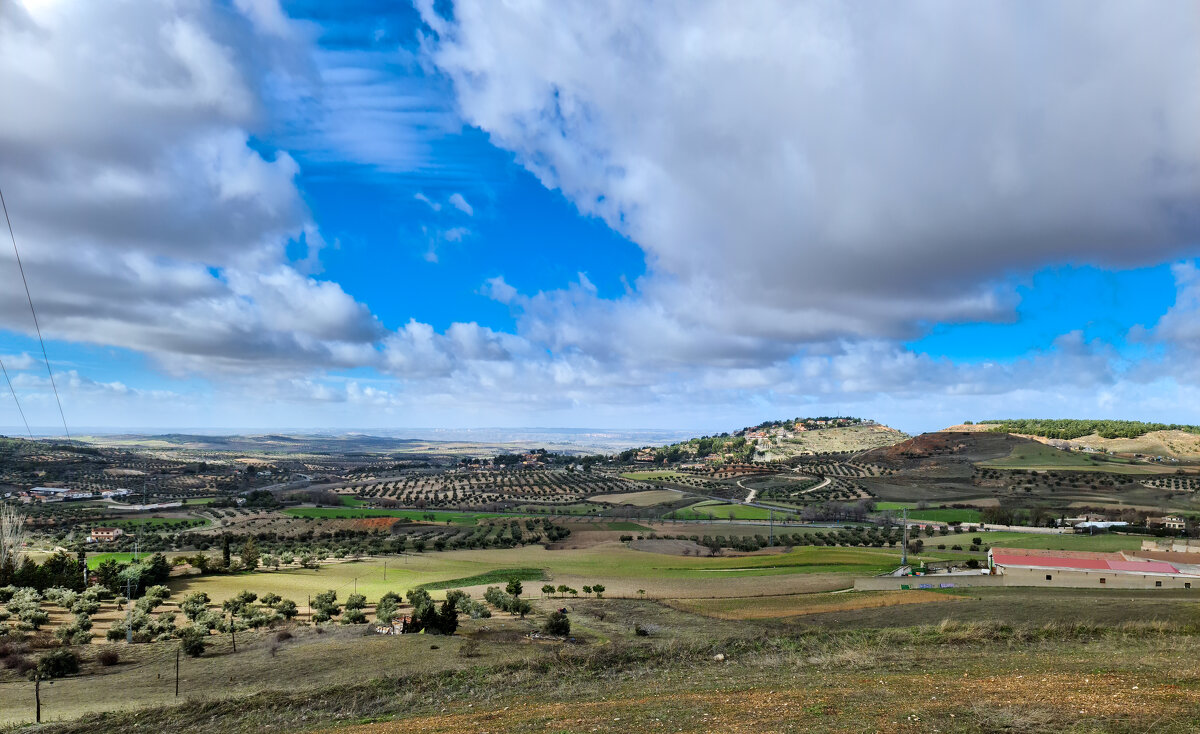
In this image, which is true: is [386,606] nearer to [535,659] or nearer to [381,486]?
[535,659]

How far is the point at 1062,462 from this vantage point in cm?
14375

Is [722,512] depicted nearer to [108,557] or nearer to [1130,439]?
[108,557]

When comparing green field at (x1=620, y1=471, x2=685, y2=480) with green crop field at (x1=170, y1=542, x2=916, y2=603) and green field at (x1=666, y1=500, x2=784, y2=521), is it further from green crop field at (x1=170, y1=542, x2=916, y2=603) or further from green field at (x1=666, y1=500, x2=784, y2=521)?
green crop field at (x1=170, y1=542, x2=916, y2=603)

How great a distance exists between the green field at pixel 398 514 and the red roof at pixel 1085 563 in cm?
7562

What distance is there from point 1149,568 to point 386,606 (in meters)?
53.7

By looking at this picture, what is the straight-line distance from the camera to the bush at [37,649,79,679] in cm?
2753

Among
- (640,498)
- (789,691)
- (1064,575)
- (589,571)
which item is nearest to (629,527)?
(589,571)

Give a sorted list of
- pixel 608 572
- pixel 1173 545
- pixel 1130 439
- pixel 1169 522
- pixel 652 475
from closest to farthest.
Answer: pixel 608 572
pixel 1173 545
pixel 1169 522
pixel 1130 439
pixel 652 475

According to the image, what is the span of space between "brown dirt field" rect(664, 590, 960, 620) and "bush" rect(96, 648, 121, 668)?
30.9 meters

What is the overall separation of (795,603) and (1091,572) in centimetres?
2279

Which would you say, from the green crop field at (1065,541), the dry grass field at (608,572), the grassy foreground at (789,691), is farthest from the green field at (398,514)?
the grassy foreground at (789,691)

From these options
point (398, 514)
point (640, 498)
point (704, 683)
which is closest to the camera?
point (704, 683)

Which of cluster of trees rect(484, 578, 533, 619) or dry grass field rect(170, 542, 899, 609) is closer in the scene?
cluster of trees rect(484, 578, 533, 619)

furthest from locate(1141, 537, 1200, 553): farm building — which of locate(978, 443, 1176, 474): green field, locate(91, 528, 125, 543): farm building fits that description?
locate(91, 528, 125, 543): farm building
